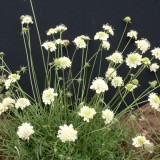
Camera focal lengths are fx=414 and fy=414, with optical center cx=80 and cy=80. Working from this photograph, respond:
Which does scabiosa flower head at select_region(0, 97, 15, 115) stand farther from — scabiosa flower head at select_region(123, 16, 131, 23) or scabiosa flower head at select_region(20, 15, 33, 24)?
scabiosa flower head at select_region(123, 16, 131, 23)

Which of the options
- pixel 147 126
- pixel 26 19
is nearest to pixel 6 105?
pixel 26 19

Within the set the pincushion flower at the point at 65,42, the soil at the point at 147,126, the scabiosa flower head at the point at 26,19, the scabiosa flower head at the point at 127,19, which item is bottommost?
the soil at the point at 147,126

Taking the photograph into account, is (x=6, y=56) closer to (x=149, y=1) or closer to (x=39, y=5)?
(x=39, y=5)

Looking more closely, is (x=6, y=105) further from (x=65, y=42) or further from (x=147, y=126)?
(x=147, y=126)

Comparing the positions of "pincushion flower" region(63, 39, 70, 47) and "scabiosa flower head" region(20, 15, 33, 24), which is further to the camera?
"pincushion flower" region(63, 39, 70, 47)

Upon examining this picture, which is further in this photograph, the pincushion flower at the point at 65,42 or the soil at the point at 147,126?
the pincushion flower at the point at 65,42

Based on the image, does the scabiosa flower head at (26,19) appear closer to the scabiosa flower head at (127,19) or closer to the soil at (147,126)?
the scabiosa flower head at (127,19)

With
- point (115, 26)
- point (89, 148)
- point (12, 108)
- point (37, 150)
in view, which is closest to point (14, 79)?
point (12, 108)

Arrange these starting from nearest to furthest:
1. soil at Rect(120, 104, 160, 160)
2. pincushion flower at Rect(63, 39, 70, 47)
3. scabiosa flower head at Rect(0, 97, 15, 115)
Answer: scabiosa flower head at Rect(0, 97, 15, 115) < soil at Rect(120, 104, 160, 160) < pincushion flower at Rect(63, 39, 70, 47)

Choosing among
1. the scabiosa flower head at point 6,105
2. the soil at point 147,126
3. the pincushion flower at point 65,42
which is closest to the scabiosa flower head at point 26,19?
the pincushion flower at point 65,42

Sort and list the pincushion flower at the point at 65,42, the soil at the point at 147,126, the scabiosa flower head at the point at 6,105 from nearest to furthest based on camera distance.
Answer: the scabiosa flower head at the point at 6,105 → the soil at the point at 147,126 → the pincushion flower at the point at 65,42

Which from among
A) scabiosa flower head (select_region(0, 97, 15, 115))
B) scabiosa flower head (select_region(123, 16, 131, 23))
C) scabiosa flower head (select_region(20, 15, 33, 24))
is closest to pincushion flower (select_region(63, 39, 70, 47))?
scabiosa flower head (select_region(20, 15, 33, 24))

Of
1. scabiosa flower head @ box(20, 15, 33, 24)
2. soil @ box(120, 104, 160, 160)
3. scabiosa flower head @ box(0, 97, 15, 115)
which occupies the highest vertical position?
scabiosa flower head @ box(20, 15, 33, 24)

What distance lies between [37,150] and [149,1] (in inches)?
49.7
